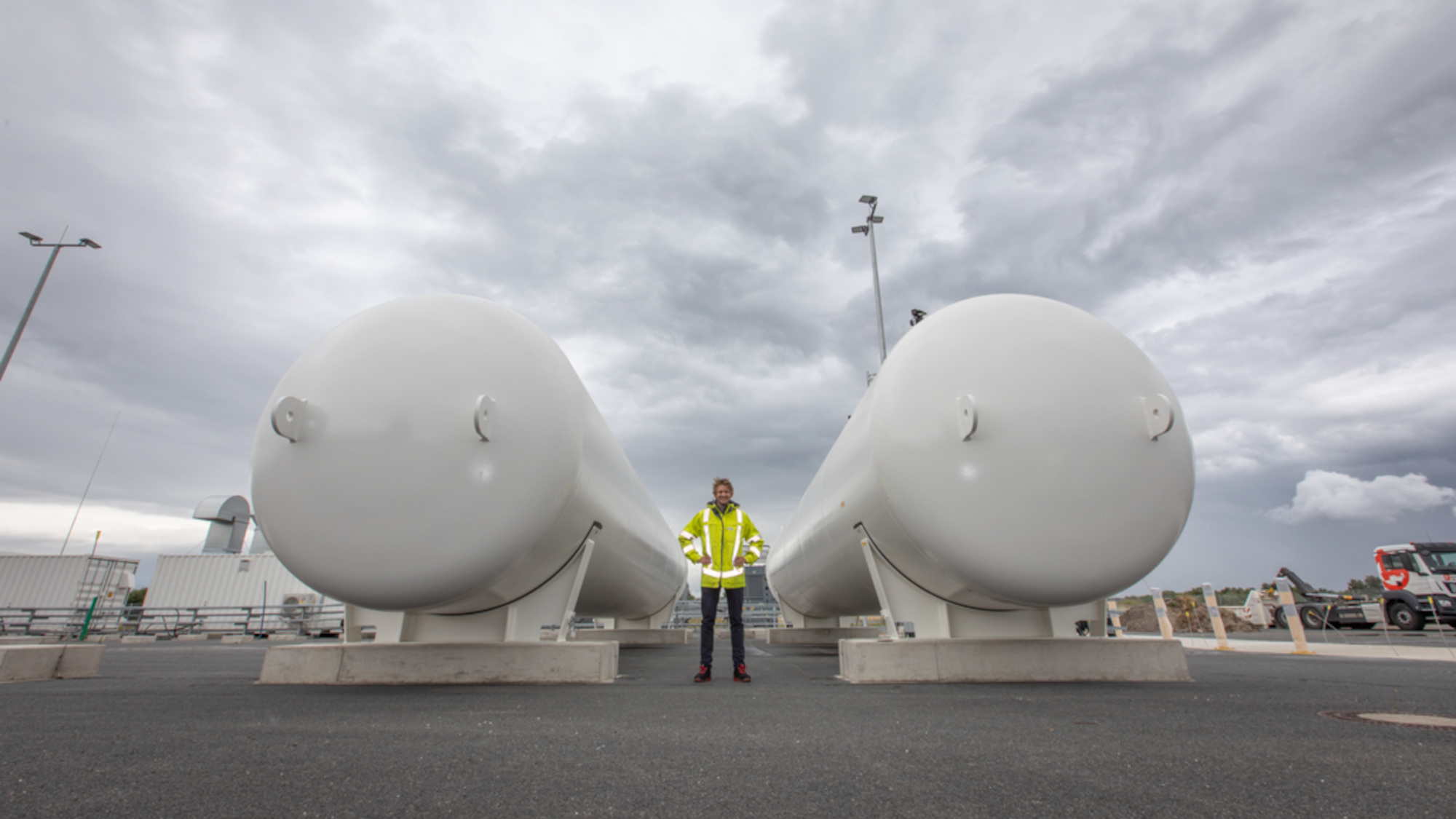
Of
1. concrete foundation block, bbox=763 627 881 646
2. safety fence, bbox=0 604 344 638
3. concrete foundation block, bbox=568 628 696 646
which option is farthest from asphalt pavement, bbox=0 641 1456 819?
safety fence, bbox=0 604 344 638

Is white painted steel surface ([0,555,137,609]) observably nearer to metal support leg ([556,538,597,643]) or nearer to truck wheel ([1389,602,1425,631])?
metal support leg ([556,538,597,643])

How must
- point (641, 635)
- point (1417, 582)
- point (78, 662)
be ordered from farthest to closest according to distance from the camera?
point (1417, 582), point (641, 635), point (78, 662)

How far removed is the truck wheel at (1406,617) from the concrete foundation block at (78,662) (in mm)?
21525

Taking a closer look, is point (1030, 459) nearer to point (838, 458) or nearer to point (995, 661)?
point (995, 661)

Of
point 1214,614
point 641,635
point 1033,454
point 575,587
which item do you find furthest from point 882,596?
point 1214,614

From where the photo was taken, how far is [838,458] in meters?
5.93

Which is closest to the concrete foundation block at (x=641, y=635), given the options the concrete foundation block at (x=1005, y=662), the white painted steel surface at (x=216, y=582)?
the concrete foundation block at (x=1005, y=662)

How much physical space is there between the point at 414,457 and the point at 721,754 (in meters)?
2.28

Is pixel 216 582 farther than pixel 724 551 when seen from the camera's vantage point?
Yes

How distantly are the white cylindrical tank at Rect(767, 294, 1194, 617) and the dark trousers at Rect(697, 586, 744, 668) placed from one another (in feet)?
4.71

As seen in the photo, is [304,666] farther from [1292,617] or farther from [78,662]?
[1292,617]

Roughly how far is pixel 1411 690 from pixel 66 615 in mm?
25798

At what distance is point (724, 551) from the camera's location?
191 inches

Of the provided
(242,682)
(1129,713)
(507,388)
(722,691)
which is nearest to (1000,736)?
(1129,713)
